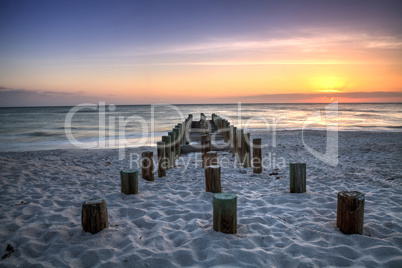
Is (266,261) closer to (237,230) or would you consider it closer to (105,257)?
(237,230)

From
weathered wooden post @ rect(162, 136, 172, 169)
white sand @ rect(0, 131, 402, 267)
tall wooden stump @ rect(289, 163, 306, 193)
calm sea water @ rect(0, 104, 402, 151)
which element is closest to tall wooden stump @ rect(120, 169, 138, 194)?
white sand @ rect(0, 131, 402, 267)

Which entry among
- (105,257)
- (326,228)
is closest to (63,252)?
(105,257)

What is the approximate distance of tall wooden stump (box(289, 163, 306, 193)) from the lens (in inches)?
173

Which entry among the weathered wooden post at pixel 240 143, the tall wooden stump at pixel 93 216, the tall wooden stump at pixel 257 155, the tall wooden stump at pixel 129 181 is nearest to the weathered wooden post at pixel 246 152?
the weathered wooden post at pixel 240 143

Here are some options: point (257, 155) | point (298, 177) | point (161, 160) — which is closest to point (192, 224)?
point (298, 177)

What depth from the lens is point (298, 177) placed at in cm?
445

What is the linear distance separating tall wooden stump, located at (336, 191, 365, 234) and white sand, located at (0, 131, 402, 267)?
0.10 meters

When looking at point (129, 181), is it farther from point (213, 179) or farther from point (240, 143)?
point (240, 143)

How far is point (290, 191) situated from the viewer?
4.56 metres

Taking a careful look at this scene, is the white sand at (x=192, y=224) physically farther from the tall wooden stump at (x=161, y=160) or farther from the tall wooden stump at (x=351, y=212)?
the tall wooden stump at (x=161, y=160)

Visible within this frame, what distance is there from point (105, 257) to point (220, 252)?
1268 mm

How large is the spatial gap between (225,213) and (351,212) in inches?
60.8

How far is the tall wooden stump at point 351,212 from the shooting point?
287 centimetres

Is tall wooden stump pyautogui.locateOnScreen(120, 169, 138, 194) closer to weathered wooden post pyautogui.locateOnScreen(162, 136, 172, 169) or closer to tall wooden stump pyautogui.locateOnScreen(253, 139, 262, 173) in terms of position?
weathered wooden post pyautogui.locateOnScreen(162, 136, 172, 169)
